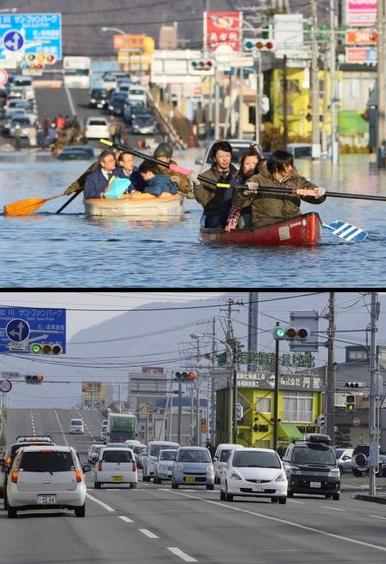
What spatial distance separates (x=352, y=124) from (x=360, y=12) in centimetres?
2968

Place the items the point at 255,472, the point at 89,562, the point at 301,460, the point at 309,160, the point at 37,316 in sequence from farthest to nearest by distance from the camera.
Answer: the point at 309,160 → the point at 37,316 → the point at 301,460 → the point at 255,472 → the point at 89,562

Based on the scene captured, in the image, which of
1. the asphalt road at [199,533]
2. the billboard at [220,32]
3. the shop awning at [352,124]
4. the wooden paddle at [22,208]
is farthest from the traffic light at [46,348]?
the billboard at [220,32]

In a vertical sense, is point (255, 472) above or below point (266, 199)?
below

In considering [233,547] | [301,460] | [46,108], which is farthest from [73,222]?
[46,108]

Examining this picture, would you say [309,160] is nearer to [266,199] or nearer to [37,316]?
[37,316]

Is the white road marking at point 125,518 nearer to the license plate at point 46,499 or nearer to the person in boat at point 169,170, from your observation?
the license plate at point 46,499

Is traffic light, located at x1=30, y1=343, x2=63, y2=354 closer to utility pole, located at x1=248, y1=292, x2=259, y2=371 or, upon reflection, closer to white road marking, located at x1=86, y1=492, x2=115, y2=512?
white road marking, located at x1=86, y1=492, x2=115, y2=512

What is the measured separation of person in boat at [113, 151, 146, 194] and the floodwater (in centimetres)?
108

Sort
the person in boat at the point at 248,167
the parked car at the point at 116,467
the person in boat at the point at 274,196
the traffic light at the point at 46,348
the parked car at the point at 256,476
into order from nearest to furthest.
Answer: the person in boat at the point at 274,196 < the person in boat at the point at 248,167 < the parked car at the point at 256,476 < the parked car at the point at 116,467 < the traffic light at the point at 46,348

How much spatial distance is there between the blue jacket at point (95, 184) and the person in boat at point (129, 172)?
55 cm

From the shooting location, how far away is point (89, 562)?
67.8 feet

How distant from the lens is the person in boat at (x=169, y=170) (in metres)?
32.4

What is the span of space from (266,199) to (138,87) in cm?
11219

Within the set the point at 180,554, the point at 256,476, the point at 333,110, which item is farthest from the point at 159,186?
the point at 333,110
